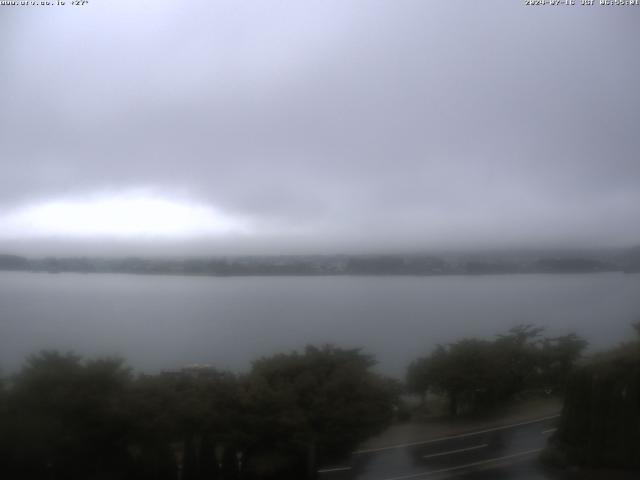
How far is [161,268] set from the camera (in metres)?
5.71

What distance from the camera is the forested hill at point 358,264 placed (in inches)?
225

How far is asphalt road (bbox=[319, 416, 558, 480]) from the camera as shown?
16.0 feet

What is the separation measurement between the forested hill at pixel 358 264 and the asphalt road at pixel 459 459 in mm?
1672

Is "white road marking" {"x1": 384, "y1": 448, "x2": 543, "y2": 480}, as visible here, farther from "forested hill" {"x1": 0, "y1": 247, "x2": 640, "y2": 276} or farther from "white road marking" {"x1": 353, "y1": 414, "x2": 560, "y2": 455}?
"forested hill" {"x1": 0, "y1": 247, "x2": 640, "y2": 276}

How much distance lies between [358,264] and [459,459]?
2.13 m

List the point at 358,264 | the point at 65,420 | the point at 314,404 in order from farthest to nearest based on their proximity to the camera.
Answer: the point at 358,264
the point at 314,404
the point at 65,420

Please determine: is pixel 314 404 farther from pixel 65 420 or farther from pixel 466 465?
pixel 65 420

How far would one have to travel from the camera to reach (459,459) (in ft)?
16.3

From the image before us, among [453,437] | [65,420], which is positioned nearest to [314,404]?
[453,437]

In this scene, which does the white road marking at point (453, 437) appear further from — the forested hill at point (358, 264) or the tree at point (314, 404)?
the forested hill at point (358, 264)

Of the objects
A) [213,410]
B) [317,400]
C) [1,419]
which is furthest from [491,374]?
[1,419]

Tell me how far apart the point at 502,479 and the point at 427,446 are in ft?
2.31

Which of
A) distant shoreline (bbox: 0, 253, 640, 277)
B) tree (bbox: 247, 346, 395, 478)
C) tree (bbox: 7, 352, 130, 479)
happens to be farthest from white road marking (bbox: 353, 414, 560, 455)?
tree (bbox: 7, 352, 130, 479)

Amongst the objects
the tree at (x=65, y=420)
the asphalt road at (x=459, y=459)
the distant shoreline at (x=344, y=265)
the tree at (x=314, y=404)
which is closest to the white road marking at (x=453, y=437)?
the asphalt road at (x=459, y=459)
